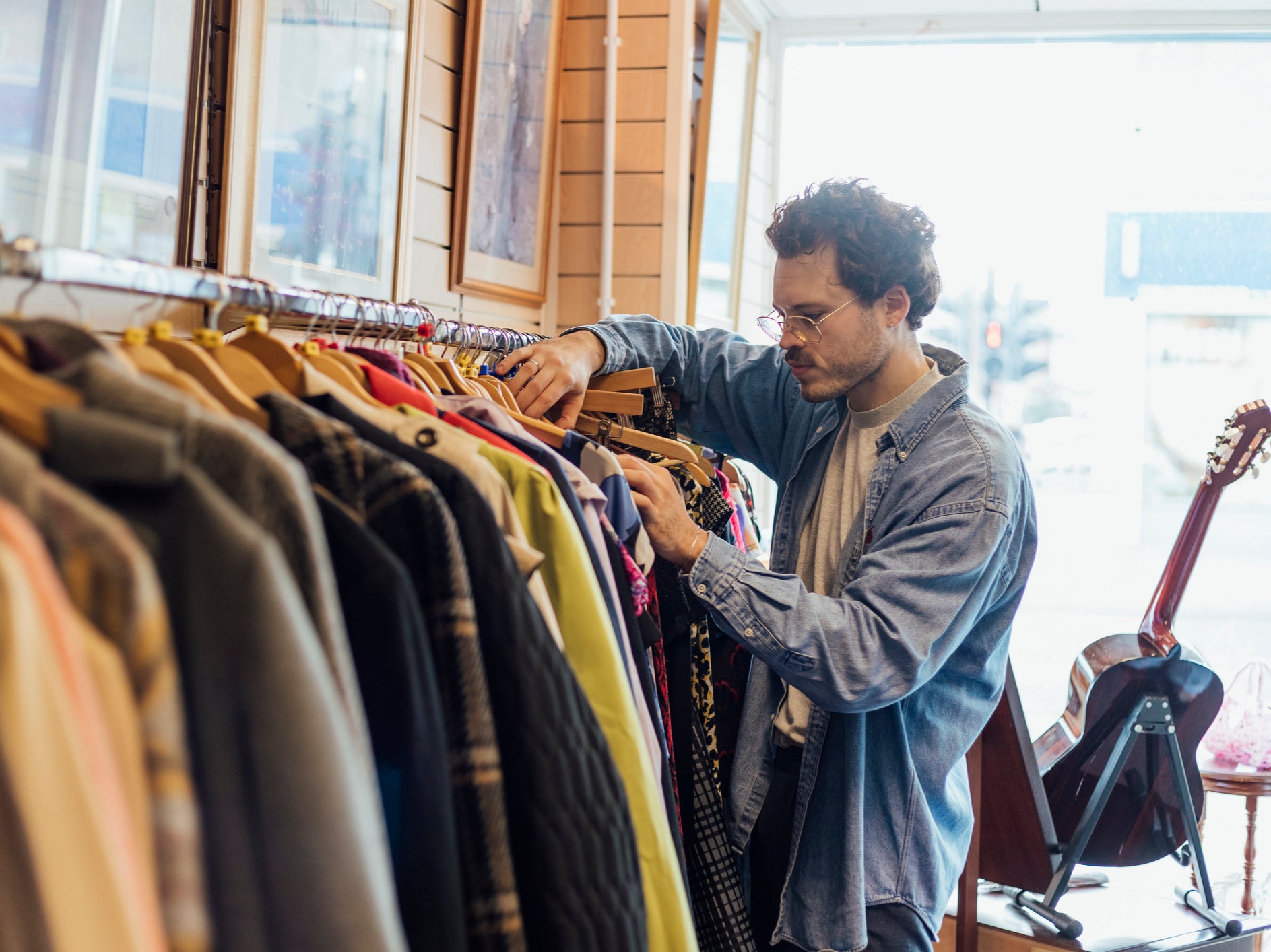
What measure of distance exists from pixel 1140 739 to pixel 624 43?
221 cm

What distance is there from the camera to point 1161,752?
7.63ft

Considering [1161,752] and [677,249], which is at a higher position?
[677,249]

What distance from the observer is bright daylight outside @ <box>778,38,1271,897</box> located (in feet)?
12.4

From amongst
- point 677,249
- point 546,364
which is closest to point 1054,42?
point 677,249

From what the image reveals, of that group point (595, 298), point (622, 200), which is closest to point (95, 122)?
point (595, 298)

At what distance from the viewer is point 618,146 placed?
286 centimetres

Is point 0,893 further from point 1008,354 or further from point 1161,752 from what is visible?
point 1008,354

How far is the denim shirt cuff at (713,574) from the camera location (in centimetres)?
123

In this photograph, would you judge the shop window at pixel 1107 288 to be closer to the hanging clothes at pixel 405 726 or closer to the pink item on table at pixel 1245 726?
the pink item on table at pixel 1245 726

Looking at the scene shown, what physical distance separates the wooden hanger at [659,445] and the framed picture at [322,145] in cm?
60

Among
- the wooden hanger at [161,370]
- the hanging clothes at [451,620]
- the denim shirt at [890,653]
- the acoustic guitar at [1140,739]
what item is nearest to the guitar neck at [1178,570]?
the acoustic guitar at [1140,739]

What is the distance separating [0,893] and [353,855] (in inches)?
5.6

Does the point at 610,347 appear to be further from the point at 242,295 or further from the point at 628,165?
the point at 628,165

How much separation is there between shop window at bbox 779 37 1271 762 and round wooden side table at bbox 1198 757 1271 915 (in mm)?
1226
